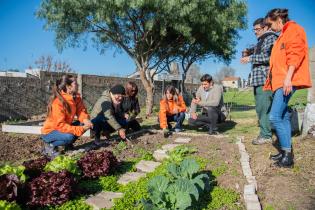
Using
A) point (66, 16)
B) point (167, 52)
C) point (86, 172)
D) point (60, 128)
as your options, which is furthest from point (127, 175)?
point (167, 52)

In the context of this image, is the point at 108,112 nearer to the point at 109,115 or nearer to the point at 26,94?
the point at 109,115

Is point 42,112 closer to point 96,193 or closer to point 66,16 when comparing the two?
point 66,16

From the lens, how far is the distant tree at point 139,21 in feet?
41.3

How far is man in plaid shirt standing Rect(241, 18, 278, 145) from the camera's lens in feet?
18.4

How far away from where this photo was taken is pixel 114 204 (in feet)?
11.1

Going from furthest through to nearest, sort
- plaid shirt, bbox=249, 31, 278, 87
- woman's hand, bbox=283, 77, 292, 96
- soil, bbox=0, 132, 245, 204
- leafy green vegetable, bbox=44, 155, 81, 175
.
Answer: plaid shirt, bbox=249, 31, 278, 87
soil, bbox=0, 132, 245, 204
woman's hand, bbox=283, 77, 292, 96
leafy green vegetable, bbox=44, 155, 81, 175

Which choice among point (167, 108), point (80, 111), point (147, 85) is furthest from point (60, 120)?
point (147, 85)

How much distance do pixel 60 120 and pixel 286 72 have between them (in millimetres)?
3631

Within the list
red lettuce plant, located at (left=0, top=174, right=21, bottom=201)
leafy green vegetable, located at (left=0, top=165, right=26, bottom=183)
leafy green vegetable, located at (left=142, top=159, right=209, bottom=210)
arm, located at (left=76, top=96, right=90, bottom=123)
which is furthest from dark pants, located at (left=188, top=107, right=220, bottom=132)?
red lettuce plant, located at (left=0, top=174, right=21, bottom=201)

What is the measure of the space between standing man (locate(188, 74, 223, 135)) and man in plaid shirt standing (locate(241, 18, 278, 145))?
157 centimetres

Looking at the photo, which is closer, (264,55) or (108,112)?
(264,55)

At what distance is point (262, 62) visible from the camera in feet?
18.6

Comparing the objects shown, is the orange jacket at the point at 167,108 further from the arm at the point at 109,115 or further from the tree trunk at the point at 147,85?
the tree trunk at the point at 147,85

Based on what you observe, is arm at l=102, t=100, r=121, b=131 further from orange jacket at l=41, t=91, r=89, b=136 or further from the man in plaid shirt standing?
the man in plaid shirt standing
